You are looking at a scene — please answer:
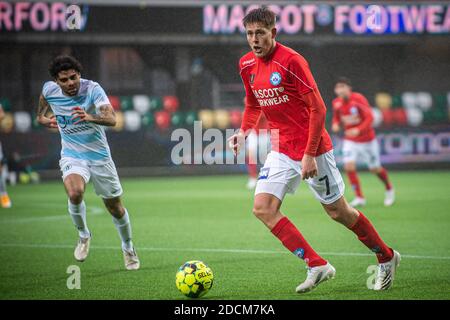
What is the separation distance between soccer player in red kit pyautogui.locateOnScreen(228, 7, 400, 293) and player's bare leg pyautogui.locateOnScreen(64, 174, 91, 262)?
192 cm

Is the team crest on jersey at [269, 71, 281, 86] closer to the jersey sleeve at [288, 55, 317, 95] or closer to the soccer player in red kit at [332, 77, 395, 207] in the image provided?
the jersey sleeve at [288, 55, 317, 95]

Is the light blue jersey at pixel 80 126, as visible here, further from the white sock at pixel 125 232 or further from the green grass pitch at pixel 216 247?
the green grass pitch at pixel 216 247

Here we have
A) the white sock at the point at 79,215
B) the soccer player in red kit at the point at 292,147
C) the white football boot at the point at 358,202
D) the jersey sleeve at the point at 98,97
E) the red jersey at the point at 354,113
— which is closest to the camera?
the soccer player in red kit at the point at 292,147

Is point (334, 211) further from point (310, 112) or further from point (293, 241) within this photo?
point (310, 112)

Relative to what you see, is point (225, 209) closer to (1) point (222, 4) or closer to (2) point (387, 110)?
(1) point (222, 4)

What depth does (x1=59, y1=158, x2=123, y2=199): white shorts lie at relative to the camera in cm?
830

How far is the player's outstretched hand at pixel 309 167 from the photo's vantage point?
21.2 ft

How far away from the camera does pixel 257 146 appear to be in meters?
21.4

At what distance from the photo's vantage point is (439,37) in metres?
25.8

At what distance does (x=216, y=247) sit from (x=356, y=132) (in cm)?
615

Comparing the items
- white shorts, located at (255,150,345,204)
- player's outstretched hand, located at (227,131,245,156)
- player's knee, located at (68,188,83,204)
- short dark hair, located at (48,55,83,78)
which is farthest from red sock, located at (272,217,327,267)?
short dark hair, located at (48,55,83,78)

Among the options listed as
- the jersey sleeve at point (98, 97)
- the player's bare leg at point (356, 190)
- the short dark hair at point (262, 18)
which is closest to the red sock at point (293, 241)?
the short dark hair at point (262, 18)

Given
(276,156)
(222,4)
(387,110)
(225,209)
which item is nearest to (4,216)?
(225,209)

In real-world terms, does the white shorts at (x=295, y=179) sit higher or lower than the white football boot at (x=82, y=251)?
higher
